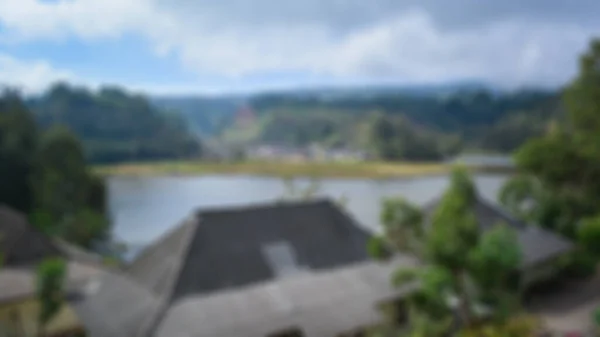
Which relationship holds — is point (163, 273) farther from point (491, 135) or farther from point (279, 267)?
point (491, 135)

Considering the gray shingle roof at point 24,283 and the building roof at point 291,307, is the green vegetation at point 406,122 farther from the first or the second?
the gray shingle roof at point 24,283

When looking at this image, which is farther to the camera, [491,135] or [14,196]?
[491,135]

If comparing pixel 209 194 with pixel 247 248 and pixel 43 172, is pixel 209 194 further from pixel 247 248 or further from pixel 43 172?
pixel 247 248

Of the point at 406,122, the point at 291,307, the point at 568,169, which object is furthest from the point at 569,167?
the point at 406,122

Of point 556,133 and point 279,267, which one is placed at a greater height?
point 556,133

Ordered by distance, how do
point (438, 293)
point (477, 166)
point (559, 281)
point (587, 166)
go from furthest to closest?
1. point (477, 166)
2. point (587, 166)
3. point (559, 281)
4. point (438, 293)

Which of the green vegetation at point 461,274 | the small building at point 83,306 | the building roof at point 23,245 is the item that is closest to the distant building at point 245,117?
the building roof at point 23,245

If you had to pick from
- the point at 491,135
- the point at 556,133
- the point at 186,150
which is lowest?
the point at 186,150

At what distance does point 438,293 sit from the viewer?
12.4ft

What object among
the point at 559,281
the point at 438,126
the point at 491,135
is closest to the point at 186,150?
the point at 438,126

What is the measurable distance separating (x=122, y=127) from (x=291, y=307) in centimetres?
1586

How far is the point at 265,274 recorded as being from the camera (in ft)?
17.7

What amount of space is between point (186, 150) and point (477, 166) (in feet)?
35.4

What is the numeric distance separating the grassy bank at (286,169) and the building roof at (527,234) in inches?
170
